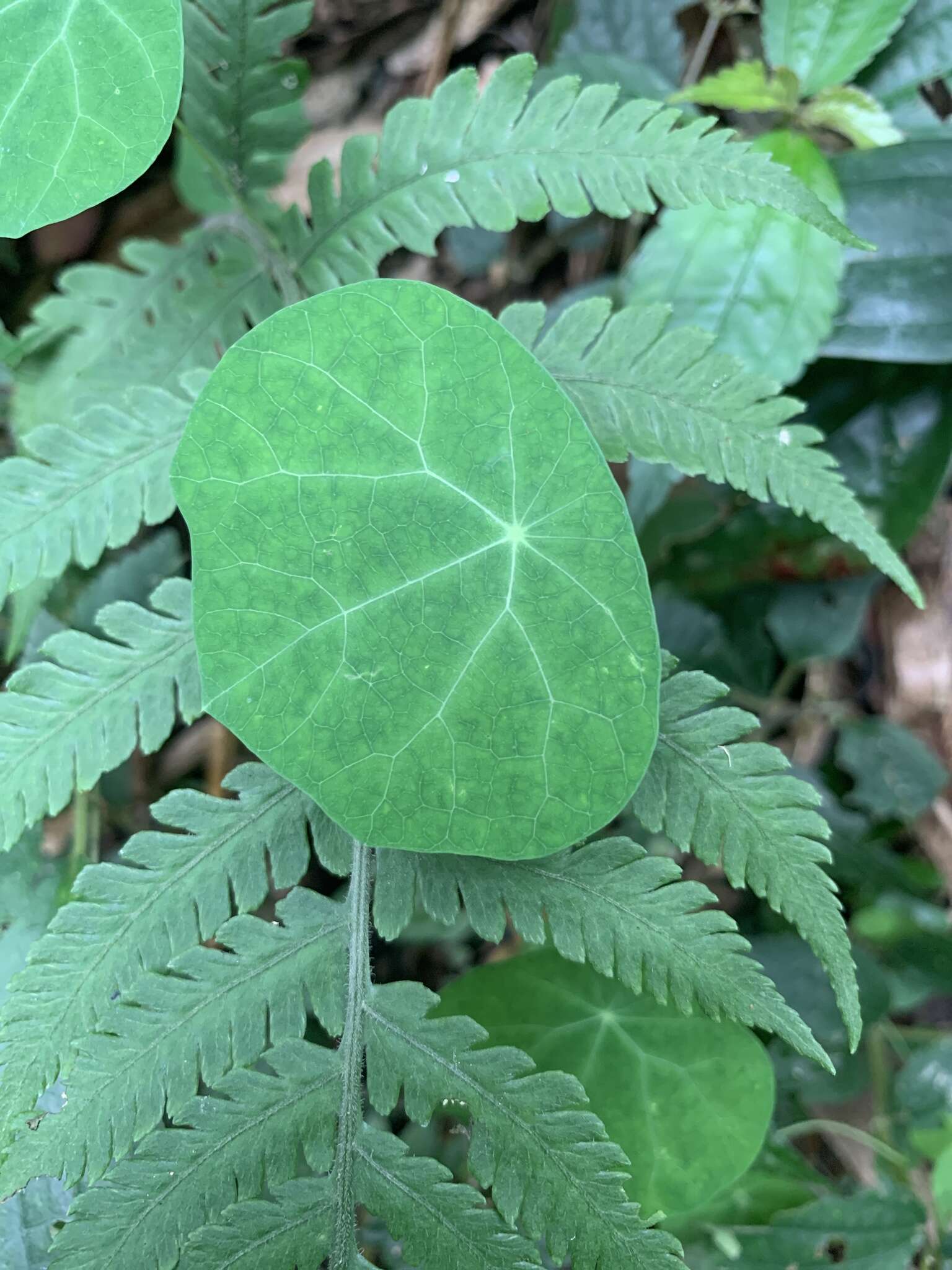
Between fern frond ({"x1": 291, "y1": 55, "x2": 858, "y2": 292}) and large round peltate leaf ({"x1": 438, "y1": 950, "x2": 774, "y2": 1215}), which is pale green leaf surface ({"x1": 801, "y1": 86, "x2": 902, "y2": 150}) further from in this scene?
large round peltate leaf ({"x1": 438, "y1": 950, "x2": 774, "y2": 1215})

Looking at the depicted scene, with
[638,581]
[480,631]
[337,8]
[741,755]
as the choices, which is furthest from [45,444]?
[337,8]

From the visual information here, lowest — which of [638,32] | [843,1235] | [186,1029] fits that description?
[843,1235]

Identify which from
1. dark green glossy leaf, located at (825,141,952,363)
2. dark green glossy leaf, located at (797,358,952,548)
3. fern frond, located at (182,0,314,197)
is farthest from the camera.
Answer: dark green glossy leaf, located at (797,358,952,548)

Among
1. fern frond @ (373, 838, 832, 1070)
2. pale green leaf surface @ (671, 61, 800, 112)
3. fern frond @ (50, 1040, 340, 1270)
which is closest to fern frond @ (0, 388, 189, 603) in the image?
fern frond @ (373, 838, 832, 1070)

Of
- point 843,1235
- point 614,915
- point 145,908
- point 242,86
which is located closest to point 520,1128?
point 614,915

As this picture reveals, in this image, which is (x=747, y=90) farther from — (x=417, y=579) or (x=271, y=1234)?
(x=271, y=1234)

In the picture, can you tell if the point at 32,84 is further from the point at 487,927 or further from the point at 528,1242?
the point at 528,1242
